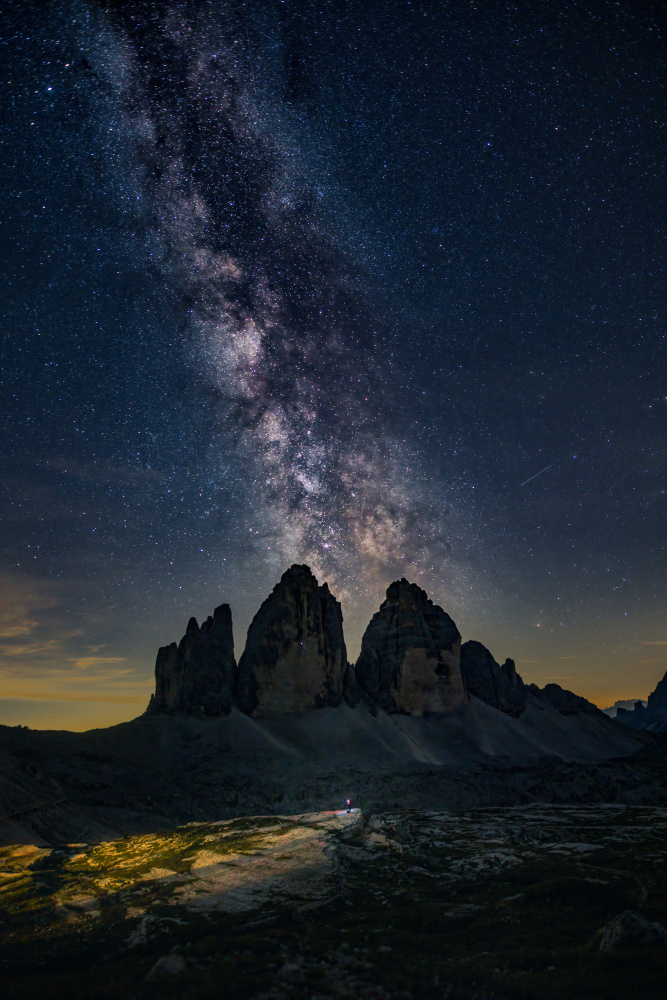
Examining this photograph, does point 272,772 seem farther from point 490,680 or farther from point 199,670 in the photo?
point 490,680

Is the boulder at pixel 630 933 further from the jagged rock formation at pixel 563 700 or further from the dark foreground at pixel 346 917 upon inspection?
the jagged rock formation at pixel 563 700

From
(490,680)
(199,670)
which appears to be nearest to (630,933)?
(199,670)

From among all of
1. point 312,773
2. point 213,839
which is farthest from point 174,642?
point 213,839

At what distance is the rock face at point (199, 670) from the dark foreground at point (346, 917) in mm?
75392

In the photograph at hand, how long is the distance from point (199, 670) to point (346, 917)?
89.5 metres

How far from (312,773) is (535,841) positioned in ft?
198

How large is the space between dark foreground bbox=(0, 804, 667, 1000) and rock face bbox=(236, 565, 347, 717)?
77863 mm

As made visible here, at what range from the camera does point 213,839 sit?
1845 centimetres

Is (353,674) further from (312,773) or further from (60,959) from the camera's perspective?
(60,959)

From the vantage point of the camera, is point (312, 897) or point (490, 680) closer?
point (312, 897)

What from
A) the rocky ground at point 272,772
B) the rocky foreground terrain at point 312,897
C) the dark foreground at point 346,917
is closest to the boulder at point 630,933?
the rocky foreground terrain at point 312,897

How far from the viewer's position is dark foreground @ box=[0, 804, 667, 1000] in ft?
21.5

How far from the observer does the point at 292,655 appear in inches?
3713

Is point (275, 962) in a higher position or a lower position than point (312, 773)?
higher
